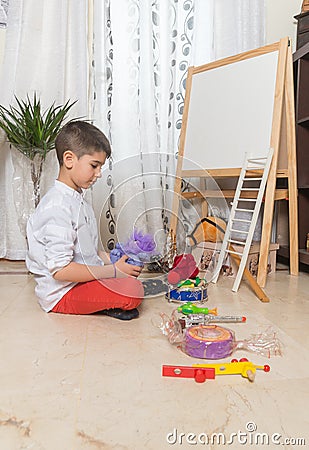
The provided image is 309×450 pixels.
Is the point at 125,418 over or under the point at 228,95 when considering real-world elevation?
under

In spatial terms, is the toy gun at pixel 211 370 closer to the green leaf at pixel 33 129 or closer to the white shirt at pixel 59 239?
the white shirt at pixel 59 239

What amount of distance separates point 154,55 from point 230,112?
573 mm

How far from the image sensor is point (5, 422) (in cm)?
93

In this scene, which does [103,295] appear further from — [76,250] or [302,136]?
[302,136]

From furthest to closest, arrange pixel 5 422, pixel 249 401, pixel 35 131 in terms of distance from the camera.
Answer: pixel 35 131 < pixel 249 401 < pixel 5 422

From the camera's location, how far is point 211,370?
1.16m

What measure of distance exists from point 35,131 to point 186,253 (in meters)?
0.99

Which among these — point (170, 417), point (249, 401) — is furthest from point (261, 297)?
point (170, 417)

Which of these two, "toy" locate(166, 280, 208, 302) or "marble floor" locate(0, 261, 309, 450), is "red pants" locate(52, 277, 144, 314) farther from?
"toy" locate(166, 280, 208, 302)

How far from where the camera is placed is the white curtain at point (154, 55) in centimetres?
257

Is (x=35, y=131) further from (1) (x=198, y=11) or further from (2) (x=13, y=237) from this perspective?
(1) (x=198, y=11)

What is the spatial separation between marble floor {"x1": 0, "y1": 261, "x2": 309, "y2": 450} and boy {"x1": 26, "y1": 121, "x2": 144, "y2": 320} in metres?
0.07

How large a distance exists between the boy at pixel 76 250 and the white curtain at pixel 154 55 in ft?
2.57

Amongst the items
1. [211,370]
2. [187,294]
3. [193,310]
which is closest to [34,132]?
[187,294]
